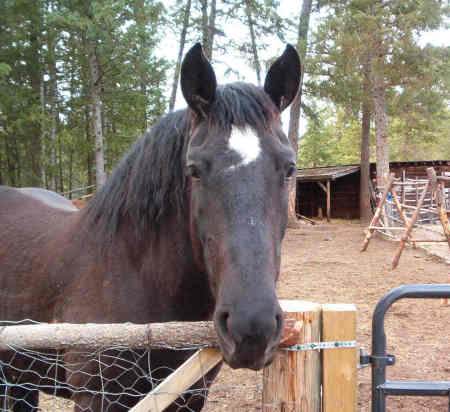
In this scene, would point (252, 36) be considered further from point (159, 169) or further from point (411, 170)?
point (159, 169)

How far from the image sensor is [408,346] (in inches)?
157

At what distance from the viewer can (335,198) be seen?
929 inches

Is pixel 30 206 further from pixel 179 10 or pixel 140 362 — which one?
pixel 179 10

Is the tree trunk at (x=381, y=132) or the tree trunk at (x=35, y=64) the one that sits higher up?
the tree trunk at (x=35, y=64)

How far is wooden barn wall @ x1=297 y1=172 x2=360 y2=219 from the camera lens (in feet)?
75.6

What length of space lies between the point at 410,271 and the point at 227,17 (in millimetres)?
12071

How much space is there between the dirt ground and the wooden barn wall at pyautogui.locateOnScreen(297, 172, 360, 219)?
455 inches

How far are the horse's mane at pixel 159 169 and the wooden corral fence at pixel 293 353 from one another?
58 centimetres

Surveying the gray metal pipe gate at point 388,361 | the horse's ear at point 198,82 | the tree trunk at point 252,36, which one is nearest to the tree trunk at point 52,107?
the tree trunk at point 252,36

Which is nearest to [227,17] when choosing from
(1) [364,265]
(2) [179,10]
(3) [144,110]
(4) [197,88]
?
(2) [179,10]

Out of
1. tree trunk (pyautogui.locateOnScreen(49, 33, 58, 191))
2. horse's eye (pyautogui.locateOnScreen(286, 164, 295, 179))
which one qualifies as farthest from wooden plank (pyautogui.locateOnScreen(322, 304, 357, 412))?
tree trunk (pyautogui.locateOnScreen(49, 33, 58, 191))

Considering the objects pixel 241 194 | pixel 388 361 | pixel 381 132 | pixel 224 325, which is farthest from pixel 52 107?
pixel 388 361

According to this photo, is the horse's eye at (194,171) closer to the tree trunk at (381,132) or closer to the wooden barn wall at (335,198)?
the tree trunk at (381,132)

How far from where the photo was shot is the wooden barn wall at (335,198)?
23031 mm
